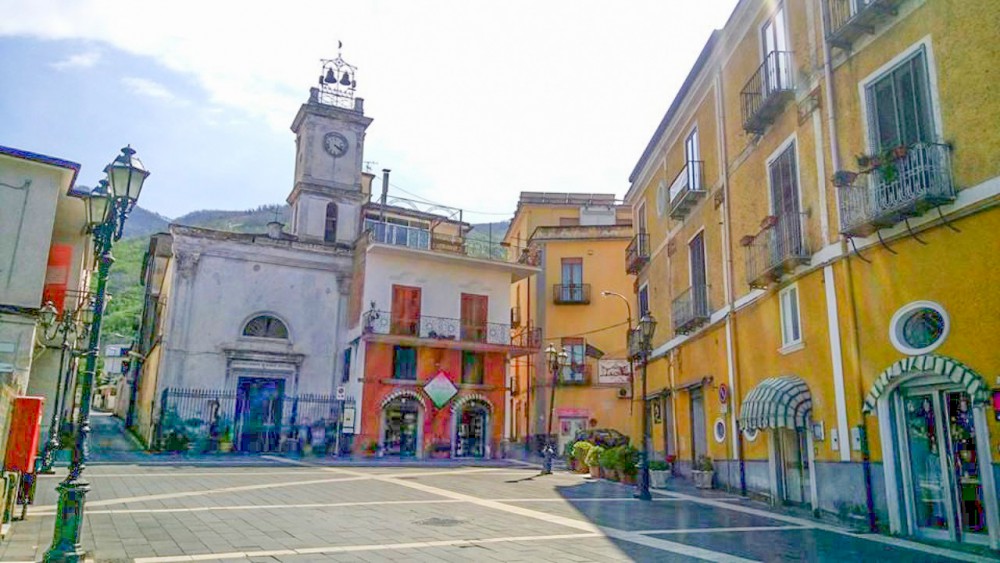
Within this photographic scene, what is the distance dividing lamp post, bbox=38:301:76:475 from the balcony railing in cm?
1307

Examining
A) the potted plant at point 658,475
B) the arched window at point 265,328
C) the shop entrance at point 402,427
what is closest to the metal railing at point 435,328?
the shop entrance at point 402,427

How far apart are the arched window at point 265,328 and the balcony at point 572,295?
14.9 metres

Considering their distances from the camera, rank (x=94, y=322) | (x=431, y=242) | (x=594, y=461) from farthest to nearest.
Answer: (x=431, y=242) < (x=594, y=461) < (x=94, y=322)

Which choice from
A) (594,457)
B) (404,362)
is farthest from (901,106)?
(404,362)

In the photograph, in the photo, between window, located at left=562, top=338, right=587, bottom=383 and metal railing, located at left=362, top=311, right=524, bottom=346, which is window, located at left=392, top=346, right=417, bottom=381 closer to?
metal railing, located at left=362, top=311, right=524, bottom=346

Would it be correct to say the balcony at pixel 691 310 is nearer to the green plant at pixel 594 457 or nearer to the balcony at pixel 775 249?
the balcony at pixel 775 249

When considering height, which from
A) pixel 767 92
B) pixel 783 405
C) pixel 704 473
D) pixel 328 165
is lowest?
pixel 704 473

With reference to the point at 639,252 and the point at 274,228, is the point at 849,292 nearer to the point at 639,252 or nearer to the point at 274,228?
the point at 639,252

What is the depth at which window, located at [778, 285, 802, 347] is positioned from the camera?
44.9ft

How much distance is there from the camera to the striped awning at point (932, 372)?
28.6ft

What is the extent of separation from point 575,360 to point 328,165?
1667 cm

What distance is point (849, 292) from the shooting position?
37.9ft

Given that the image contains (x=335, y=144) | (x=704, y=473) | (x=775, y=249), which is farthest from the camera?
(x=335, y=144)

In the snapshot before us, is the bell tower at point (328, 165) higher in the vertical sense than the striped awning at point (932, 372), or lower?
higher
